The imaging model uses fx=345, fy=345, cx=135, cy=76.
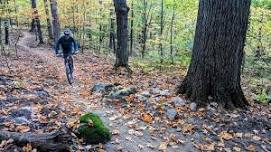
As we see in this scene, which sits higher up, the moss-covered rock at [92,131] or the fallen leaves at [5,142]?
the fallen leaves at [5,142]

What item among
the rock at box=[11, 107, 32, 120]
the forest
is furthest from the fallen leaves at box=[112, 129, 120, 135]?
the rock at box=[11, 107, 32, 120]

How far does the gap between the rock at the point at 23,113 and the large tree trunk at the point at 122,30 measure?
694 cm

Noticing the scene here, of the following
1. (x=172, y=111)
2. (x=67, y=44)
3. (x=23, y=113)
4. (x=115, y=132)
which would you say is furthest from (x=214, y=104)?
(x=67, y=44)

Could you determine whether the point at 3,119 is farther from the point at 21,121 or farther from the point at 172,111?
the point at 172,111

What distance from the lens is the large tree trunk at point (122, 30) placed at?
12641 millimetres

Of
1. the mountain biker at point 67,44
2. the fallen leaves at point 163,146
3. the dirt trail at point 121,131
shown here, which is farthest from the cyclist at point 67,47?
the fallen leaves at point 163,146

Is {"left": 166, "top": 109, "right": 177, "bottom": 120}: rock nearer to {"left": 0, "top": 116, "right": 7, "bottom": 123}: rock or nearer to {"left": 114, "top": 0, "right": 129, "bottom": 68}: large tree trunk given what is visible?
{"left": 0, "top": 116, "right": 7, "bottom": 123}: rock

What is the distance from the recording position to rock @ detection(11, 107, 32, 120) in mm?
6137

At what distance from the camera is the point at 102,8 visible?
32.7m

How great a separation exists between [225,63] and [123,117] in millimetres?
2372

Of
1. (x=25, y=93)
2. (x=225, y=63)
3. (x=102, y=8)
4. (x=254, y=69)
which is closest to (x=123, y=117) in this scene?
(x=225, y=63)

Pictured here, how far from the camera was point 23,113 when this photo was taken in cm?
631

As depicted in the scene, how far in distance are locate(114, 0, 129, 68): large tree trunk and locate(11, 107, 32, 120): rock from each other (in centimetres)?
694

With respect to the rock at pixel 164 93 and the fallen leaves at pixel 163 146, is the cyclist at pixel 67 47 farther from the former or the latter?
the fallen leaves at pixel 163 146
